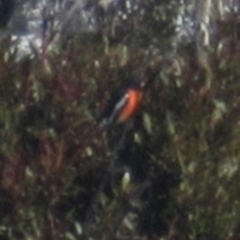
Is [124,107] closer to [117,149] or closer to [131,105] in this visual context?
[131,105]

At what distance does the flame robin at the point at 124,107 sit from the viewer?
550 centimetres

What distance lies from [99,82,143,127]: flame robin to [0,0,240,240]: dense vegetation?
0.17ft

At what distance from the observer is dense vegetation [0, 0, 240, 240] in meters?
5.21

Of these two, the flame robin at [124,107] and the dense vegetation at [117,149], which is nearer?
the dense vegetation at [117,149]

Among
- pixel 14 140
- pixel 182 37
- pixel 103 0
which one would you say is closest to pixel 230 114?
pixel 14 140

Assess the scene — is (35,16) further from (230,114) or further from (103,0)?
(230,114)

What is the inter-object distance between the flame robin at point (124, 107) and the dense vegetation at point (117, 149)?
0.05 m

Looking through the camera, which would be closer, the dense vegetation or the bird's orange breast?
the dense vegetation

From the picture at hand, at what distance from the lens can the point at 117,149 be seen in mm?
5578

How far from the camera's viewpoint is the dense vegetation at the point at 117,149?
17.1 feet

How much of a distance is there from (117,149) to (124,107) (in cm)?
21

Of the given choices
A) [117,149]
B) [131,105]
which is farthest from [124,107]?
[117,149]

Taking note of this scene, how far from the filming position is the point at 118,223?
512 centimetres

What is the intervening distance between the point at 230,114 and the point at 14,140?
1.02 m
